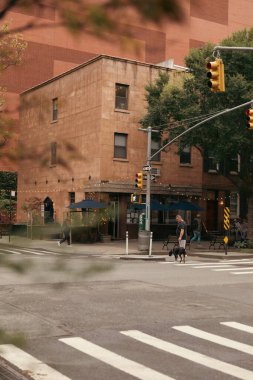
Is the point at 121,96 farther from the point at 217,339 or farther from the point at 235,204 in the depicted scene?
the point at 217,339

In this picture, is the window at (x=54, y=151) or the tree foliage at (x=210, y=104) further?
the tree foliage at (x=210, y=104)

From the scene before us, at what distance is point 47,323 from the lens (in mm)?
9000

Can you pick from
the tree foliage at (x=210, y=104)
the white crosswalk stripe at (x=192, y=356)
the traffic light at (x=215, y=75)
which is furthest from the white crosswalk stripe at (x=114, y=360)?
the tree foliage at (x=210, y=104)

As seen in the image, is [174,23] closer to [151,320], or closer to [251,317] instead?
[151,320]

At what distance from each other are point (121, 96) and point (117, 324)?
27.8m

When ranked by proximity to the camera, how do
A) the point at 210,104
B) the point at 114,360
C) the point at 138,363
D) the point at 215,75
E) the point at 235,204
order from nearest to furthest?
the point at 138,363 → the point at 114,360 → the point at 215,75 → the point at 210,104 → the point at 235,204

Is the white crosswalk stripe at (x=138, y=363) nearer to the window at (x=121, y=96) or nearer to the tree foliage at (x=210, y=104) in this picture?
the tree foliage at (x=210, y=104)

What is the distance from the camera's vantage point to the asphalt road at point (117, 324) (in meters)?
2.84

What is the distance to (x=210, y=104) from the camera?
29.6 meters

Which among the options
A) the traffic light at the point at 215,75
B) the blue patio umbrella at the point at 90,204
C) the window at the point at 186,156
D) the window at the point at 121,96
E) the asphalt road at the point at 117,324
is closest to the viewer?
the asphalt road at the point at 117,324

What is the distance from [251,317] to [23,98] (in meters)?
8.70

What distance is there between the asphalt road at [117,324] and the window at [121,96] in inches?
873

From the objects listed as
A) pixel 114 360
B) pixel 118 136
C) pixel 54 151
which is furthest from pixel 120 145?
pixel 54 151

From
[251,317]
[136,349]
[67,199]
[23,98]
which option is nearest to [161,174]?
[67,199]
